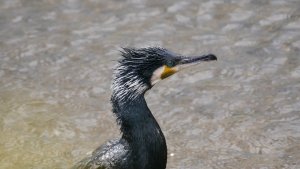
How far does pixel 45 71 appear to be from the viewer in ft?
31.5

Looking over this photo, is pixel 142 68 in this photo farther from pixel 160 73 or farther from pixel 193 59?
pixel 193 59

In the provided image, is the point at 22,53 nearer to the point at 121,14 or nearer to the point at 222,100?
the point at 121,14

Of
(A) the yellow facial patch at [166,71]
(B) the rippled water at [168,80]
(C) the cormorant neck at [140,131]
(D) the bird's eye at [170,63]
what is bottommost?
(B) the rippled water at [168,80]

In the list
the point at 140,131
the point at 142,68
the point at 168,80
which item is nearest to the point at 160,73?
the point at 142,68

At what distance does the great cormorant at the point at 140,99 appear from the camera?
20.1 feet

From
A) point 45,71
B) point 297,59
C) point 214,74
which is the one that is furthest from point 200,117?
point 45,71

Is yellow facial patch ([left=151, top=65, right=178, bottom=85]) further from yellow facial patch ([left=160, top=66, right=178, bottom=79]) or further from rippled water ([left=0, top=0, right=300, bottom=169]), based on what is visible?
rippled water ([left=0, top=0, right=300, bottom=169])

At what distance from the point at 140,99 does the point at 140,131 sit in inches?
11.9

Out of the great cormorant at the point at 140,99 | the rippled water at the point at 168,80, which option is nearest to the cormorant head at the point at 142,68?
the great cormorant at the point at 140,99

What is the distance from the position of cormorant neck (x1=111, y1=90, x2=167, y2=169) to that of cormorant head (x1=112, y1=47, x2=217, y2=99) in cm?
9

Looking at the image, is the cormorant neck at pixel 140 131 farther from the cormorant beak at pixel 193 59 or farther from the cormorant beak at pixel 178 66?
the cormorant beak at pixel 193 59

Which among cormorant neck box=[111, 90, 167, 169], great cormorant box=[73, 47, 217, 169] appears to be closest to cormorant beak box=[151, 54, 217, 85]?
great cormorant box=[73, 47, 217, 169]

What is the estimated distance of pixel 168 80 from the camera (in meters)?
9.20

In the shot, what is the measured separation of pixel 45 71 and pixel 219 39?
8.64 ft
